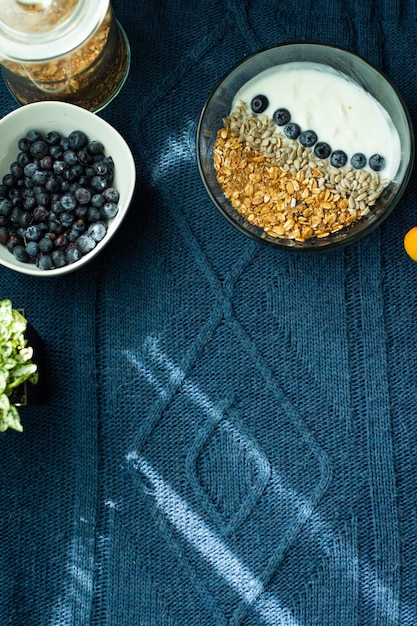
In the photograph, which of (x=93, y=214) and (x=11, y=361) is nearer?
(x=11, y=361)

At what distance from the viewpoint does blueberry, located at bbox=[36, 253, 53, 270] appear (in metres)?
1.03

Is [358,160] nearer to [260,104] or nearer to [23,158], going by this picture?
[260,104]

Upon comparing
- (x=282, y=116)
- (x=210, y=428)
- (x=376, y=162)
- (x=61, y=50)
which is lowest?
(x=210, y=428)

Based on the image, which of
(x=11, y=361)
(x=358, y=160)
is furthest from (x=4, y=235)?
(x=358, y=160)

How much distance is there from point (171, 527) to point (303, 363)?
32cm

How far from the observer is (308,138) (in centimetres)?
105

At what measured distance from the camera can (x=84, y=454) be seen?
1104 millimetres

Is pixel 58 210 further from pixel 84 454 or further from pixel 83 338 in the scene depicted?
pixel 84 454

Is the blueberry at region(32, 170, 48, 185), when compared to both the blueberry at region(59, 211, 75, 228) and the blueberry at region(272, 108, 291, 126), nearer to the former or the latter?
the blueberry at region(59, 211, 75, 228)

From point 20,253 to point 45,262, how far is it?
4 cm

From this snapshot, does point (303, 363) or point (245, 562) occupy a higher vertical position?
point (303, 363)

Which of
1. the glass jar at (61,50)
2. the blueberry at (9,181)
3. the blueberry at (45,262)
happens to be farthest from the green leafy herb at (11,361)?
the glass jar at (61,50)

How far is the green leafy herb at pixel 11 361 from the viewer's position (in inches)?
35.3

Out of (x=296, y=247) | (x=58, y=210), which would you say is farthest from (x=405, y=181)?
(x=58, y=210)
